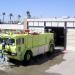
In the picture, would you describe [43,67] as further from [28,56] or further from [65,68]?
[28,56]

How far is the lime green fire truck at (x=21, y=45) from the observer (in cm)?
2005

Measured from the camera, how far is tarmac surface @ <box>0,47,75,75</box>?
18156 mm

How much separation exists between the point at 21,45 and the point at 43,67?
2373 millimetres

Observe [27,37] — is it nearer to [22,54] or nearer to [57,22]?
[22,54]

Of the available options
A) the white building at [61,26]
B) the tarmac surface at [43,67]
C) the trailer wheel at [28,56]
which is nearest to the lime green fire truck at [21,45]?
the trailer wheel at [28,56]

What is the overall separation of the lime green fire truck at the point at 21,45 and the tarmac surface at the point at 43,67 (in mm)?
675

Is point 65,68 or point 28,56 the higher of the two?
point 28,56

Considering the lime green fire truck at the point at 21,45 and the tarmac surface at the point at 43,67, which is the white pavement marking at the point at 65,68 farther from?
the lime green fire truck at the point at 21,45

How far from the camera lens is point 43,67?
2000 centimetres

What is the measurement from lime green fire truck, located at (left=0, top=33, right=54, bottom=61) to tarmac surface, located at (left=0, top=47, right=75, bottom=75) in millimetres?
675

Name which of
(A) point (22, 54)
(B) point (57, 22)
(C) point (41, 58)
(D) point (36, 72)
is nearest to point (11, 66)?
(A) point (22, 54)

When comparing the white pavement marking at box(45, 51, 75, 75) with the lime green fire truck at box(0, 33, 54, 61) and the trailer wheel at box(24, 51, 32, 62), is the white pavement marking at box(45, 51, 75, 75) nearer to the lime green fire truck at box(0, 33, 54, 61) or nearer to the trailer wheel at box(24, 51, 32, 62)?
the trailer wheel at box(24, 51, 32, 62)

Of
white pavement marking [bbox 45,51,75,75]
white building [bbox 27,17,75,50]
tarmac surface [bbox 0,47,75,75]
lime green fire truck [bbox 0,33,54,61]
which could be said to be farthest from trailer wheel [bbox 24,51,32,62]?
white building [bbox 27,17,75,50]

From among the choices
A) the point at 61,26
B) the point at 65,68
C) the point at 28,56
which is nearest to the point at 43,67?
the point at 65,68
